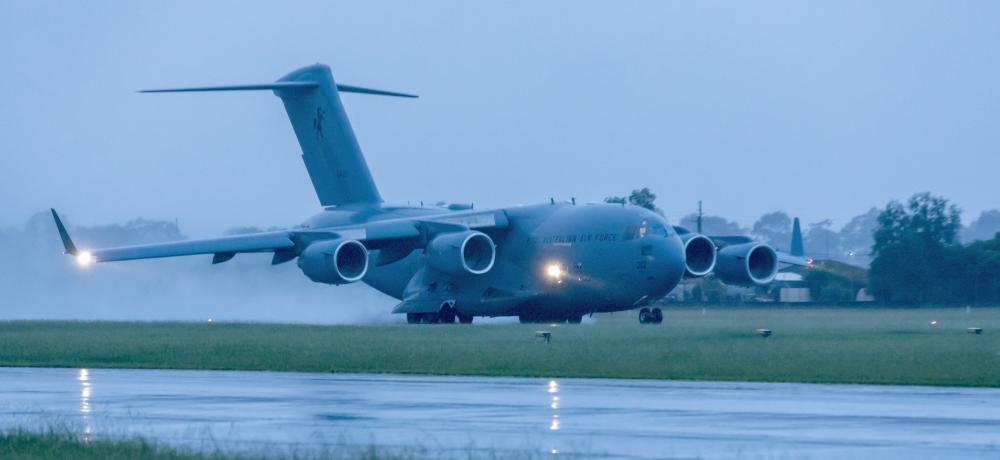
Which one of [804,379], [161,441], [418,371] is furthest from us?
[418,371]

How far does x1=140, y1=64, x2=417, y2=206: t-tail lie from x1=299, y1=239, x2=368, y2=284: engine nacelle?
7.46 meters

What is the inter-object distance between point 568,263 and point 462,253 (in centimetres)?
290

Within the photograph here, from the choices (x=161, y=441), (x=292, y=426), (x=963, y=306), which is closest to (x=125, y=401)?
(x=292, y=426)

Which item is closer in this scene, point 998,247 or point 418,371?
point 418,371

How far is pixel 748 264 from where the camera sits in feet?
159

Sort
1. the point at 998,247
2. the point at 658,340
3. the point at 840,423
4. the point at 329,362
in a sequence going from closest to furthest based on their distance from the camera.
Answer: the point at 840,423 → the point at 329,362 → the point at 658,340 → the point at 998,247

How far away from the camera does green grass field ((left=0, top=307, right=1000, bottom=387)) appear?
2606cm

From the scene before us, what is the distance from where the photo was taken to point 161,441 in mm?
15578

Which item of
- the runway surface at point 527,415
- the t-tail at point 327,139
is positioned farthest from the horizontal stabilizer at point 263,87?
the runway surface at point 527,415

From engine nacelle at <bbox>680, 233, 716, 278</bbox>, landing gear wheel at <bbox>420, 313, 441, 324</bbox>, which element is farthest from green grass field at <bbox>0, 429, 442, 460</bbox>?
engine nacelle at <bbox>680, 233, 716, 278</bbox>

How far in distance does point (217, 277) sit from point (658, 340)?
2580cm

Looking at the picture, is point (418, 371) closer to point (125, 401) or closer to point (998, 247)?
point (125, 401)

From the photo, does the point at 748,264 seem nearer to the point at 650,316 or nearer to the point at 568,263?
the point at 650,316

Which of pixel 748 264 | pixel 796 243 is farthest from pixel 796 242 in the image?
pixel 748 264
